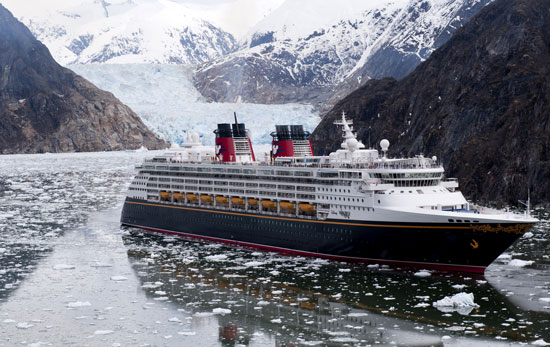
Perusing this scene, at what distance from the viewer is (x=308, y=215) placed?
43.5 metres

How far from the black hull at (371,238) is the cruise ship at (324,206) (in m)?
0.05

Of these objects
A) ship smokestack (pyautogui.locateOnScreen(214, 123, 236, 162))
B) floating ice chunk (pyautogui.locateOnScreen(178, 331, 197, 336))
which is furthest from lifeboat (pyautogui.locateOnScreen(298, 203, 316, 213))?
floating ice chunk (pyautogui.locateOnScreen(178, 331, 197, 336))

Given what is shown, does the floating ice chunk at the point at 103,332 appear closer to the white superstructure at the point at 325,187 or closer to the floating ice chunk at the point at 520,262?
the white superstructure at the point at 325,187

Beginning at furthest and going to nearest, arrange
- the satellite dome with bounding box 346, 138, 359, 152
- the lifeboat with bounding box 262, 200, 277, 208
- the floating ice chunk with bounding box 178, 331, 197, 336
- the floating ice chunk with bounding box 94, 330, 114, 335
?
the lifeboat with bounding box 262, 200, 277, 208, the satellite dome with bounding box 346, 138, 359, 152, the floating ice chunk with bounding box 178, 331, 197, 336, the floating ice chunk with bounding box 94, 330, 114, 335

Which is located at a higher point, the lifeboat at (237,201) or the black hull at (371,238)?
the lifeboat at (237,201)

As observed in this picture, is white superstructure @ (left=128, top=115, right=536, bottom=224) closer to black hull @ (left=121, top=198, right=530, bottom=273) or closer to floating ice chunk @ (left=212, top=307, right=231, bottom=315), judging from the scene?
black hull @ (left=121, top=198, right=530, bottom=273)

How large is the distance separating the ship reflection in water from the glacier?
7349cm

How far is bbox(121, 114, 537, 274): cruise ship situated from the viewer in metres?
37.1

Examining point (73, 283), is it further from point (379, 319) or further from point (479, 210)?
point (479, 210)

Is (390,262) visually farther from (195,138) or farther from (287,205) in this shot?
(195,138)

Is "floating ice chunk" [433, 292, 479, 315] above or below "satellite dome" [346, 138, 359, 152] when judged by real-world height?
below

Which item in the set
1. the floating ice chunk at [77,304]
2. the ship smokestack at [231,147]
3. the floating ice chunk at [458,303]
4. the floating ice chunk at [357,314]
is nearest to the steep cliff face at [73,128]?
the ship smokestack at [231,147]

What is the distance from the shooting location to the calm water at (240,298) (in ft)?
92.4

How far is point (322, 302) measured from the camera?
32875mm
